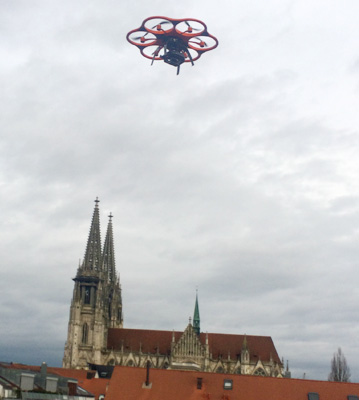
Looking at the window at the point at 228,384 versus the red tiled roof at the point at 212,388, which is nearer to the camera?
the red tiled roof at the point at 212,388

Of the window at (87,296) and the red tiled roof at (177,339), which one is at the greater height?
the window at (87,296)

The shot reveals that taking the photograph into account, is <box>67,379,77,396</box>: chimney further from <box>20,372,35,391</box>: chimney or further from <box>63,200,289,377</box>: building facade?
<box>63,200,289,377</box>: building facade

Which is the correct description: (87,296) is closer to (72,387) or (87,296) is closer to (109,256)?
(109,256)

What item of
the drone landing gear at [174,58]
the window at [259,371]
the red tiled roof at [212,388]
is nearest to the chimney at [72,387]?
the red tiled roof at [212,388]

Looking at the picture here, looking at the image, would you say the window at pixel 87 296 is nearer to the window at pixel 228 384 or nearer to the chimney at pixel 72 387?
the window at pixel 228 384

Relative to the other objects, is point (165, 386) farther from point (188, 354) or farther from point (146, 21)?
point (188, 354)

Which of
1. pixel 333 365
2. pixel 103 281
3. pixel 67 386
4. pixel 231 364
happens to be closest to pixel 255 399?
pixel 67 386

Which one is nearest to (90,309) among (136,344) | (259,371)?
(136,344)
